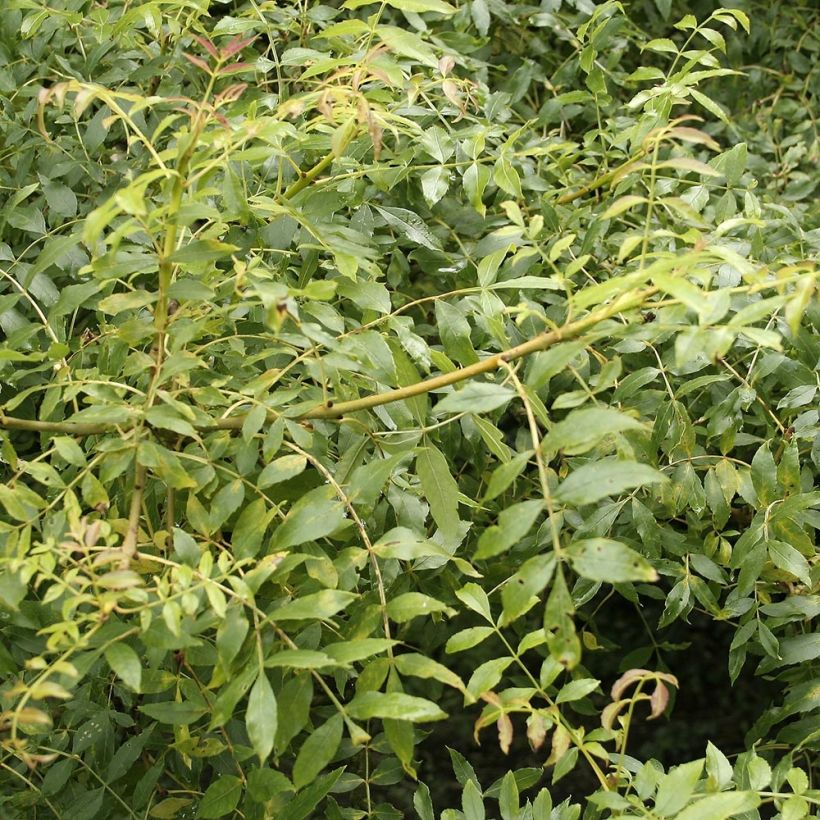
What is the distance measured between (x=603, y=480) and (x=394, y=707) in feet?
1.00

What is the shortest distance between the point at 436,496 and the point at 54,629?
0.43m

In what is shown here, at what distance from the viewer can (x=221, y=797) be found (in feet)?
4.05

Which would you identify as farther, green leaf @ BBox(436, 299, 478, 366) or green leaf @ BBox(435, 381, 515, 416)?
green leaf @ BBox(436, 299, 478, 366)

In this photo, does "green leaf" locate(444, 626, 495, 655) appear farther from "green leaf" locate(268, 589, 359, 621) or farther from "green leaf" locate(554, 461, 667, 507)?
"green leaf" locate(554, 461, 667, 507)

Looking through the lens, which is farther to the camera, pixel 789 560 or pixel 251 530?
pixel 789 560

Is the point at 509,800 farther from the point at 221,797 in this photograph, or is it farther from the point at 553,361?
the point at 553,361

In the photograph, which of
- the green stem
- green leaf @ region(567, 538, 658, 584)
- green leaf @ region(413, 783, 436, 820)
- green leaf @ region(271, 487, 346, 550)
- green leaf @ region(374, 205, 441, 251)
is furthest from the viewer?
green leaf @ region(374, 205, 441, 251)

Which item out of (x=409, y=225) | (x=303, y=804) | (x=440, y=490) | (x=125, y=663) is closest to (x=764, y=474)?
(x=440, y=490)

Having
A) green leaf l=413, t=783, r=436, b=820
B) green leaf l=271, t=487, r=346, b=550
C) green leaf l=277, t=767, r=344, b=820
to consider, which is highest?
green leaf l=271, t=487, r=346, b=550

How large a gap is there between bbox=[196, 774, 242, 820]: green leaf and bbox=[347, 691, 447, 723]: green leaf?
11.8 inches

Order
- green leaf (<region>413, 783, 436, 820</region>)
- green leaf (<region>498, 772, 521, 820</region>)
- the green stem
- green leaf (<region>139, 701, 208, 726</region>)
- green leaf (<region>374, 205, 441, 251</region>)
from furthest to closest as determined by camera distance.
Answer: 1. green leaf (<region>374, 205, 441, 251</region>)
2. green leaf (<region>413, 783, 436, 820</region>)
3. green leaf (<region>498, 772, 521, 820</region>)
4. green leaf (<region>139, 701, 208, 726</region>)
5. the green stem

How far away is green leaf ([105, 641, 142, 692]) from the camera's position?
38.0 inches

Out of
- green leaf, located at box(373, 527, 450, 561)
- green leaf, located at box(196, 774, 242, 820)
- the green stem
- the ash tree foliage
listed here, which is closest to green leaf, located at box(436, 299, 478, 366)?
the ash tree foliage

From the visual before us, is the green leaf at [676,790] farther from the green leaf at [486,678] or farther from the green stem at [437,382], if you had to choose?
the green stem at [437,382]
